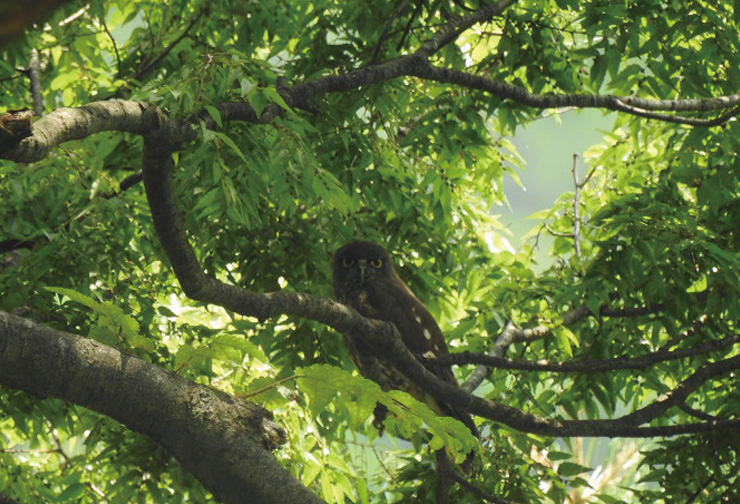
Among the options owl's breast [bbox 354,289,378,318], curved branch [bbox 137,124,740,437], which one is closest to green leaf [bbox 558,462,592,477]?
curved branch [bbox 137,124,740,437]

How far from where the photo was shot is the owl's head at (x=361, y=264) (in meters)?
5.37

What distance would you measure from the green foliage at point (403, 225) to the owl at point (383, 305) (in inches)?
6.4

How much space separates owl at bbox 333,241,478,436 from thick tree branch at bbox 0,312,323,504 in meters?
3.08

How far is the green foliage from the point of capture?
163 inches

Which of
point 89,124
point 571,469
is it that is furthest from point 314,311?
point 571,469

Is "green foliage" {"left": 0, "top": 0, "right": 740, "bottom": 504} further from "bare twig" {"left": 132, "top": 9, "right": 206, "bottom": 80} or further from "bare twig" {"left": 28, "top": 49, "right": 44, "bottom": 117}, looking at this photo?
"bare twig" {"left": 28, "top": 49, "right": 44, "bottom": 117}

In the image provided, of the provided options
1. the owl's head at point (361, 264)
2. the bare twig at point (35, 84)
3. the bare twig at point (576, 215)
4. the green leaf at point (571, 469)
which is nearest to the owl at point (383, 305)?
the owl's head at point (361, 264)

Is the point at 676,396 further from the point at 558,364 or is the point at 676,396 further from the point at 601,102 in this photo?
the point at 601,102

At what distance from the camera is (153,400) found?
77.7 inches

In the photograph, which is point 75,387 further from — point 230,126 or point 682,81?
point 682,81

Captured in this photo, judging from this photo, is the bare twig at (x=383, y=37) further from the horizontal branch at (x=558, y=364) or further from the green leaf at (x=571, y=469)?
the green leaf at (x=571, y=469)

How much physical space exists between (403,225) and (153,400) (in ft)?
11.7

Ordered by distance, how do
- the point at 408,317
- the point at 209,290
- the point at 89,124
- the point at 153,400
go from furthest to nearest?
1. the point at 408,317
2. the point at 209,290
3. the point at 89,124
4. the point at 153,400

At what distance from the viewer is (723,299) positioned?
4332 millimetres
